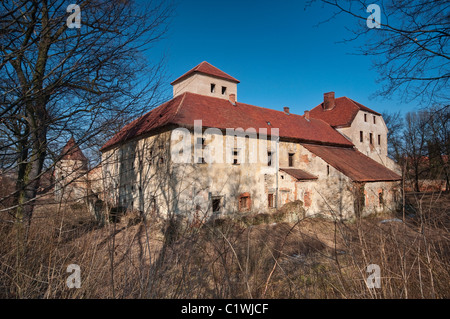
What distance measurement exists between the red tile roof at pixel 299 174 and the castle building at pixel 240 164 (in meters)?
0.09

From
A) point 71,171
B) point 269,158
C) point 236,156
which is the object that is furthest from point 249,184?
point 71,171

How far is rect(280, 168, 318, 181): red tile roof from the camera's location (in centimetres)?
1623

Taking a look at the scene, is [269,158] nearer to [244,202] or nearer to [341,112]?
[244,202]

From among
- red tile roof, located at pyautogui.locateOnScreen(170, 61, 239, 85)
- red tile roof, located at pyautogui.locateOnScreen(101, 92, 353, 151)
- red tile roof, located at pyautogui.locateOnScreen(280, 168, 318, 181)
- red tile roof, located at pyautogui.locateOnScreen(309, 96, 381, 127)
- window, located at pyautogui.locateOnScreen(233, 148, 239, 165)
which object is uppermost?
red tile roof, located at pyautogui.locateOnScreen(170, 61, 239, 85)

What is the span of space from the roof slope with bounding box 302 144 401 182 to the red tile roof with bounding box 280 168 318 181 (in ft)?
4.85

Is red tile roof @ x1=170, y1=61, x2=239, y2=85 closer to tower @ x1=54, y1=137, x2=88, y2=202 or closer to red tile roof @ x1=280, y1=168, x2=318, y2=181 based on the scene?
red tile roof @ x1=280, y1=168, x2=318, y2=181

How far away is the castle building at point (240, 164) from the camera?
43.9 feet

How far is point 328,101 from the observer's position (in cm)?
2650

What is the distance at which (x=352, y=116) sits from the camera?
23219 millimetres

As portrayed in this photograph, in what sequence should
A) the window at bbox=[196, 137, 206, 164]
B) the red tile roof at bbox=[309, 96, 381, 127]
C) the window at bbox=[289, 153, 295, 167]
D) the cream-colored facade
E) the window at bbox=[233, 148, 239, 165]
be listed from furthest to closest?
the red tile roof at bbox=[309, 96, 381, 127]
the window at bbox=[289, 153, 295, 167]
the window at bbox=[233, 148, 239, 165]
the window at bbox=[196, 137, 206, 164]
the cream-colored facade

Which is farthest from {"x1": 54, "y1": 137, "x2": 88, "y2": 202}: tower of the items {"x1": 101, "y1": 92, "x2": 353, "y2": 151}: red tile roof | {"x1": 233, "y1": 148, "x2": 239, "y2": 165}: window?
{"x1": 233, "y1": 148, "x2": 239, "y2": 165}: window

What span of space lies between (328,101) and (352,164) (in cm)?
1072
